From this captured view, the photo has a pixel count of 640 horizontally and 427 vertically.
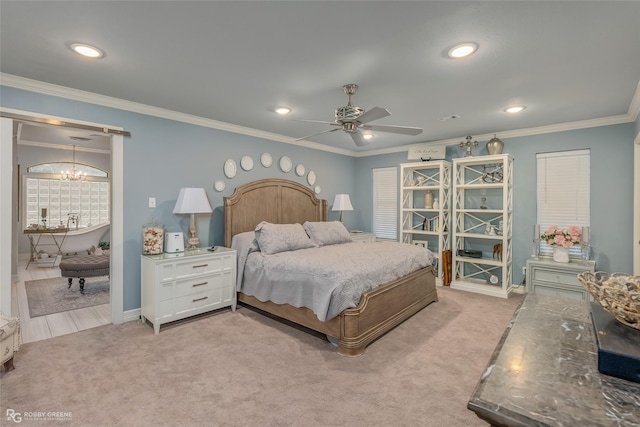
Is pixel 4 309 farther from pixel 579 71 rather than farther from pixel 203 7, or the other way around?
pixel 579 71

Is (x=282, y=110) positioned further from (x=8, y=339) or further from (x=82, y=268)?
→ (x=82, y=268)

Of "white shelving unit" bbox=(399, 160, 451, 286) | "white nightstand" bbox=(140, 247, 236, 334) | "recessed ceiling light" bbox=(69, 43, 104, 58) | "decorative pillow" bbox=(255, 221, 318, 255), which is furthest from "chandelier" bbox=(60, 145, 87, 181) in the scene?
"white shelving unit" bbox=(399, 160, 451, 286)

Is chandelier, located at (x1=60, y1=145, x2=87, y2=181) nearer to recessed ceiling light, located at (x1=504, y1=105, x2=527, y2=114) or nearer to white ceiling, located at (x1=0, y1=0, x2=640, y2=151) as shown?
white ceiling, located at (x1=0, y1=0, x2=640, y2=151)

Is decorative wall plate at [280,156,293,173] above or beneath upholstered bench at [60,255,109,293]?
above

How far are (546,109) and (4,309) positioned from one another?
584cm

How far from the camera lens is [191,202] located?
368cm

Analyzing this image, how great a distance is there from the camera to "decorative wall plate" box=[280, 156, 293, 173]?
16.9 ft

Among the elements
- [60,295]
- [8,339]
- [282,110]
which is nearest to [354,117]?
[282,110]

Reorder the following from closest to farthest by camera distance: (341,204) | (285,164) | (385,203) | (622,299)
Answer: (622,299)
(285,164)
(341,204)
(385,203)

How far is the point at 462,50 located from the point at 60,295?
5.71 meters

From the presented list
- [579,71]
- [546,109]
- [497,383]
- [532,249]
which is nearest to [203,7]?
[497,383]

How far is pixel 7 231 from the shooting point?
9.11ft

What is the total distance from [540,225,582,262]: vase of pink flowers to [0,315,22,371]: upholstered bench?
5.73 metres

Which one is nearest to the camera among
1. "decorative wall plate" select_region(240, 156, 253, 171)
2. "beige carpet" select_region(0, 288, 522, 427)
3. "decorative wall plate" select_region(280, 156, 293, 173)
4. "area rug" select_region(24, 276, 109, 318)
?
"beige carpet" select_region(0, 288, 522, 427)
